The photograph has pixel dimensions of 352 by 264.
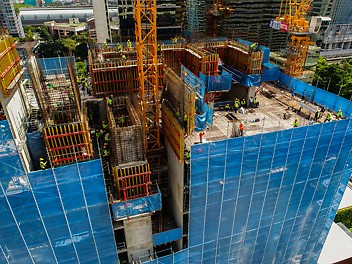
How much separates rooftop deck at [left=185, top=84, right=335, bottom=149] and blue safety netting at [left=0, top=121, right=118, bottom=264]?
35.7 feet

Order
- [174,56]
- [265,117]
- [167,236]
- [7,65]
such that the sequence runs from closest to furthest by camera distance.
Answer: [7,65] < [167,236] < [265,117] < [174,56]

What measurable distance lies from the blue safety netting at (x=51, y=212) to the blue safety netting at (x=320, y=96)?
28.7 meters

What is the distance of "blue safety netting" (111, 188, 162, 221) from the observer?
2603 centimetres

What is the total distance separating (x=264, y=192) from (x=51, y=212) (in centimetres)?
2125

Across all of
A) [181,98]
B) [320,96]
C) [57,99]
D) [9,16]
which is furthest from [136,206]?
[9,16]

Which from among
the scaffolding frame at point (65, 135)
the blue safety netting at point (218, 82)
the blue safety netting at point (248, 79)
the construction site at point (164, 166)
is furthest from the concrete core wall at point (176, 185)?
the blue safety netting at point (248, 79)

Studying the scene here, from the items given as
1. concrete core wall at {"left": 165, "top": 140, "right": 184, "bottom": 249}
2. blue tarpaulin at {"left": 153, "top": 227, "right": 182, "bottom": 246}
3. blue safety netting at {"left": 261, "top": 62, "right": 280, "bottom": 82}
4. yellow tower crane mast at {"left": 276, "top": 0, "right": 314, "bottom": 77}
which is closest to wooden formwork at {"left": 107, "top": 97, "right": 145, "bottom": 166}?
concrete core wall at {"left": 165, "top": 140, "right": 184, "bottom": 249}

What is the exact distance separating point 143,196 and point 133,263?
8827 millimetres

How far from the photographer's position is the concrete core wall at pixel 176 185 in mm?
26875

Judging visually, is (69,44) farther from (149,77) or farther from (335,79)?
(149,77)

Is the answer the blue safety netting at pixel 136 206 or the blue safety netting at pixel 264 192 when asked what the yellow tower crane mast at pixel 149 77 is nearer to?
the blue safety netting at pixel 136 206

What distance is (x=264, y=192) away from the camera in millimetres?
29734

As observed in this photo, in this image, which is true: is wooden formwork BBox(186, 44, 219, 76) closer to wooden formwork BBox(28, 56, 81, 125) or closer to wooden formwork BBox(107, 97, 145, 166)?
wooden formwork BBox(107, 97, 145, 166)

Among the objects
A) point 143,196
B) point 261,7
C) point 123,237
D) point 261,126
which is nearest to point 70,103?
point 143,196
